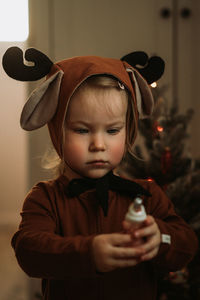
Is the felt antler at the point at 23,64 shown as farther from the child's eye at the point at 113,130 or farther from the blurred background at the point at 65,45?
the blurred background at the point at 65,45

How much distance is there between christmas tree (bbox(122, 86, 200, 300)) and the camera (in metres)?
1.48

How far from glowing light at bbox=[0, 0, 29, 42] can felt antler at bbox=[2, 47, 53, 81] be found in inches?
43.0

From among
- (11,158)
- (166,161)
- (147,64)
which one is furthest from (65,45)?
(147,64)

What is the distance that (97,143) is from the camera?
0.77 metres

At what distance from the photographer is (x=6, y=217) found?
6.39ft

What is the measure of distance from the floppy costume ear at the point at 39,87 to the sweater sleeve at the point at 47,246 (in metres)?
0.17

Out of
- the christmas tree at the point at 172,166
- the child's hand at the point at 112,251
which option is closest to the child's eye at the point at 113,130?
the child's hand at the point at 112,251

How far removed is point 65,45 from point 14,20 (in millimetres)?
275

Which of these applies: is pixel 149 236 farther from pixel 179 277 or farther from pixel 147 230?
pixel 179 277

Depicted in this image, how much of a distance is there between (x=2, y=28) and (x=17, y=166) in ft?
2.21

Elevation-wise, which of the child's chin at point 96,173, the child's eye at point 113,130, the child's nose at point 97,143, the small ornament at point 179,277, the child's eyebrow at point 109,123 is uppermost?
the child's eyebrow at point 109,123

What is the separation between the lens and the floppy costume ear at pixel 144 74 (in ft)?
2.89

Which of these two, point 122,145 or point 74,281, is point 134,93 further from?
point 74,281

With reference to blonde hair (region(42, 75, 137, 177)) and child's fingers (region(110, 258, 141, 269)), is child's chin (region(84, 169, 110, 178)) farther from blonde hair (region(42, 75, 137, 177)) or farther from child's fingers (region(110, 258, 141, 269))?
child's fingers (region(110, 258, 141, 269))
